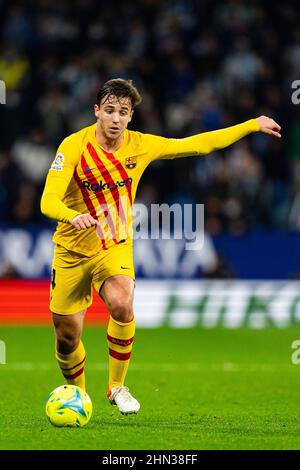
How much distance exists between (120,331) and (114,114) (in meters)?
1.62

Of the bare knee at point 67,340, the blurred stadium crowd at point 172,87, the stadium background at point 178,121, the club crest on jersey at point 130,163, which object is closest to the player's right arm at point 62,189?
the club crest on jersey at point 130,163

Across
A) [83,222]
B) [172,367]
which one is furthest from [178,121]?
[83,222]

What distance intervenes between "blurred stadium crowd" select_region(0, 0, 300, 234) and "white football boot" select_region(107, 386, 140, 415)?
27.9ft

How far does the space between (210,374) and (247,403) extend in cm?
241

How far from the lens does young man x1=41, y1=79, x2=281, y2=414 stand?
7.89m

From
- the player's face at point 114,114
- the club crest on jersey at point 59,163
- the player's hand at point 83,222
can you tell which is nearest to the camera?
the player's hand at point 83,222

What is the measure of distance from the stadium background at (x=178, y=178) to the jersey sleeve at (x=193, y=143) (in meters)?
3.03

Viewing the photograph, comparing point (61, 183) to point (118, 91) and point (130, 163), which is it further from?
point (118, 91)

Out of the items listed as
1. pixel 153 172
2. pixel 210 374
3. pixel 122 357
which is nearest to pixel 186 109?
pixel 153 172

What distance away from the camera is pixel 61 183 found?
7.65 metres

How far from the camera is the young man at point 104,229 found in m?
7.89

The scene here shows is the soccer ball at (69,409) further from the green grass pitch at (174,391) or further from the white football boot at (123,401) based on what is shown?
the white football boot at (123,401)

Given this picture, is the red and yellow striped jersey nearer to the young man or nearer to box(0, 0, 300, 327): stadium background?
the young man

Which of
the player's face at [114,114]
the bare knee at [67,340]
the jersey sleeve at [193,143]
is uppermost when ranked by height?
the player's face at [114,114]
